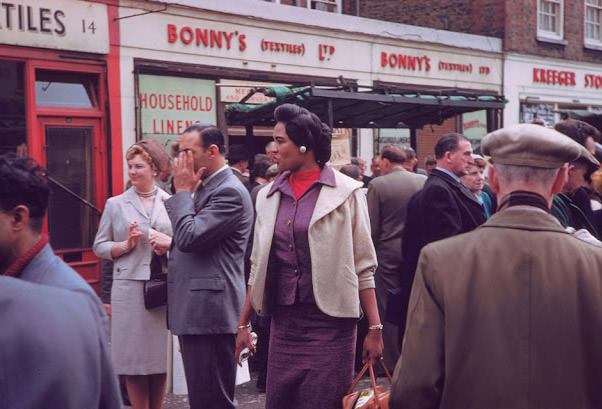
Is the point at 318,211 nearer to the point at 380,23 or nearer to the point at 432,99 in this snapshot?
the point at 432,99

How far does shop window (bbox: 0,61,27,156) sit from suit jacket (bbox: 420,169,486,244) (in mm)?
7032

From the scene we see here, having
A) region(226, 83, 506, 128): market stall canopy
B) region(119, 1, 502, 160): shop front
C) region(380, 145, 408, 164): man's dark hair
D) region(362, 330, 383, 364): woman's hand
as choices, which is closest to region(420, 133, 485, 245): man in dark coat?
region(362, 330, 383, 364): woman's hand

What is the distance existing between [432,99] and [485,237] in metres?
7.85

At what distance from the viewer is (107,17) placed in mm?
11758

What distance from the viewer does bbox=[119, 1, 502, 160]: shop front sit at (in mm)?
12125

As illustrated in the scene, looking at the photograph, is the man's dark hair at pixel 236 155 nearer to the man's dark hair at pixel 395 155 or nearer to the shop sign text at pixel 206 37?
the man's dark hair at pixel 395 155

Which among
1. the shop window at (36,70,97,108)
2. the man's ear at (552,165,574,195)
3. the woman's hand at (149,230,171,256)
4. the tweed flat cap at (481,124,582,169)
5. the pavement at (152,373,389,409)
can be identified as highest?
the shop window at (36,70,97,108)

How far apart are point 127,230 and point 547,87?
17519 millimetres

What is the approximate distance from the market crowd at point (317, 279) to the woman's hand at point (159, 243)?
0.4 inches

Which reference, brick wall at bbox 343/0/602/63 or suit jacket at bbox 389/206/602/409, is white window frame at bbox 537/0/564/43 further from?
suit jacket at bbox 389/206/602/409

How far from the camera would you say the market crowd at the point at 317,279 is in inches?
81.4

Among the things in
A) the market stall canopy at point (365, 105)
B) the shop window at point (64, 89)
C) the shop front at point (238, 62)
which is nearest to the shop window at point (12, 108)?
the shop window at point (64, 89)

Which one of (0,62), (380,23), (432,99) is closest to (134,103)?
(0,62)

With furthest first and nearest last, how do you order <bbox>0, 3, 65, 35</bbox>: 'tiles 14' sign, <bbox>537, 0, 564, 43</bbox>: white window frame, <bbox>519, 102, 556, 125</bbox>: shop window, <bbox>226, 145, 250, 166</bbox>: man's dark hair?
<bbox>537, 0, 564, 43</bbox>: white window frame < <bbox>519, 102, 556, 125</bbox>: shop window < <bbox>0, 3, 65, 35</bbox>: 'tiles 14' sign < <bbox>226, 145, 250, 166</bbox>: man's dark hair
